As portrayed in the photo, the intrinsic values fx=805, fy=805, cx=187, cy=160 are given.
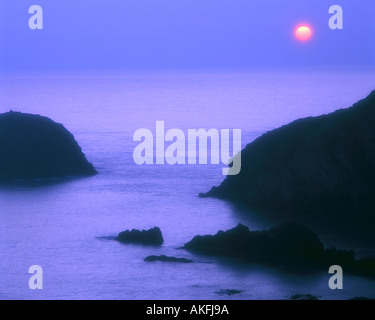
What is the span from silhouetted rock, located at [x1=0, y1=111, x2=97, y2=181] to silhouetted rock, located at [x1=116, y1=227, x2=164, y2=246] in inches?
441

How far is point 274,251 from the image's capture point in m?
16.4

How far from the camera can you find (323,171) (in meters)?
21.7

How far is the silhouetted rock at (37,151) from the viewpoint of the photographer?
29609mm

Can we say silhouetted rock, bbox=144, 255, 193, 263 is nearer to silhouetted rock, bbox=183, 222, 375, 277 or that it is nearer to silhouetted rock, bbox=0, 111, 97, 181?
silhouetted rock, bbox=183, 222, 375, 277

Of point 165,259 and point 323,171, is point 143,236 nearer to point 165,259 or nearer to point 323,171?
point 165,259

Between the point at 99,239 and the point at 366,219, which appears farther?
the point at 366,219

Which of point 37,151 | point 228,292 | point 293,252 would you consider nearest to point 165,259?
point 293,252

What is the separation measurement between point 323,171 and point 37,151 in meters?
12.7

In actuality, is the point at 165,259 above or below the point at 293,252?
below

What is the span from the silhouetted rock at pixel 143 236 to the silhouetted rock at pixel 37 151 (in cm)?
1120

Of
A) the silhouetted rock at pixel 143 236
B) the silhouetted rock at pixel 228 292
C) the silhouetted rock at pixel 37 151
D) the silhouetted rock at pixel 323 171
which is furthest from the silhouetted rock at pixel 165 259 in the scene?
the silhouetted rock at pixel 37 151
